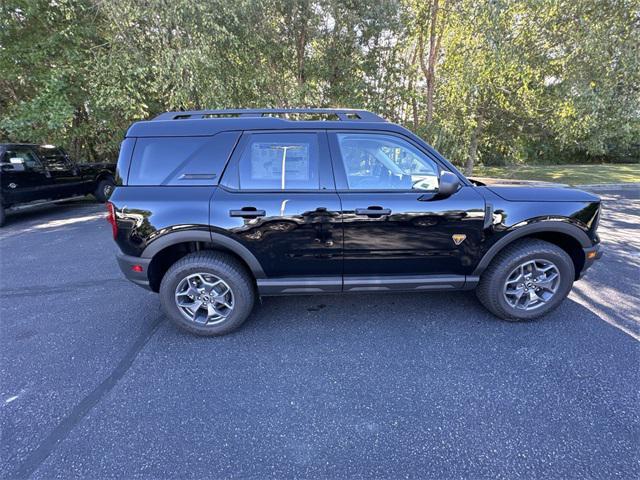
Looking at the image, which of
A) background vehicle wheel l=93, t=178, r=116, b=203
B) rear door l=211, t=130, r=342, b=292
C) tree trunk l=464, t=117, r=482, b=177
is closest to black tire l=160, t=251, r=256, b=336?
rear door l=211, t=130, r=342, b=292

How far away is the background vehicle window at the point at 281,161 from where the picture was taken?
2674 millimetres

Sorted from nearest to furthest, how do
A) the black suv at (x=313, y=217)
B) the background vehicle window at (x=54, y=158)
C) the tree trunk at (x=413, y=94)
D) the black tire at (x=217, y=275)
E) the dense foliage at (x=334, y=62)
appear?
the black suv at (x=313, y=217)
the black tire at (x=217, y=275)
the dense foliage at (x=334, y=62)
the background vehicle window at (x=54, y=158)
the tree trunk at (x=413, y=94)

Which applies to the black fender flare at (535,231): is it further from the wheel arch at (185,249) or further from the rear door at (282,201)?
the wheel arch at (185,249)

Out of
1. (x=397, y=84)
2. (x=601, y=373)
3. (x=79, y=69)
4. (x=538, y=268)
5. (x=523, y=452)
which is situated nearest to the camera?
(x=523, y=452)

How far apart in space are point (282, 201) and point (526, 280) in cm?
246

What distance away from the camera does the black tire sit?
2721mm

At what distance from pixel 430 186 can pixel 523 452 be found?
6.50ft

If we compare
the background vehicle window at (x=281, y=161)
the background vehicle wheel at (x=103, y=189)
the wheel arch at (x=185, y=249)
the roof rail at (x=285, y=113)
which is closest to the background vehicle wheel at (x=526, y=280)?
the roof rail at (x=285, y=113)

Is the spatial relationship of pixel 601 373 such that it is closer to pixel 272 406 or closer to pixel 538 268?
pixel 538 268

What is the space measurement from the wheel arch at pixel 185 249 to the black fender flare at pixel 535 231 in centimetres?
211

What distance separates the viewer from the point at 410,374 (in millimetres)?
2320

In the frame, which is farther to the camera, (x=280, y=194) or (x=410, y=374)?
(x=280, y=194)

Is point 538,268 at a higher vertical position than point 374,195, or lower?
lower

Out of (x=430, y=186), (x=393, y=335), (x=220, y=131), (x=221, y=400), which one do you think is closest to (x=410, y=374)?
(x=393, y=335)
